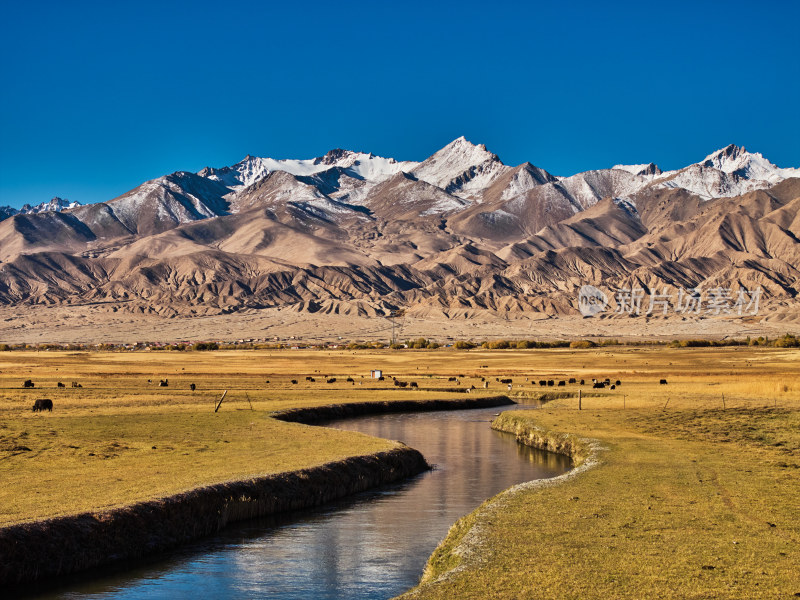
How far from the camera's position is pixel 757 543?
17859mm

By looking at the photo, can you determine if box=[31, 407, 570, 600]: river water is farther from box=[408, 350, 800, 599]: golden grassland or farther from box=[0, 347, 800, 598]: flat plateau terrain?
box=[0, 347, 800, 598]: flat plateau terrain

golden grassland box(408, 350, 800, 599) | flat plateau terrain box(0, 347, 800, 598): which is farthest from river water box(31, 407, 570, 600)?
flat plateau terrain box(0, 347, 800, 598)

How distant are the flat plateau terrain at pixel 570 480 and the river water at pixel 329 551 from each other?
1.87m

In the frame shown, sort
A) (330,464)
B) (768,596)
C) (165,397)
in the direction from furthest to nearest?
(165,397) < (330,464) < (768,596)

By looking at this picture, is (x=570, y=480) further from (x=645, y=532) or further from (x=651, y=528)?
(x=645, y=532)

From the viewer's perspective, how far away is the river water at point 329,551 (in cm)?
1900

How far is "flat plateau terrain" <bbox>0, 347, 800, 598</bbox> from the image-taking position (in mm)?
16109

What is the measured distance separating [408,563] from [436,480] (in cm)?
1223

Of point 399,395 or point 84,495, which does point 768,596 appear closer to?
point 84,495

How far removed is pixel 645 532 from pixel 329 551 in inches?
323

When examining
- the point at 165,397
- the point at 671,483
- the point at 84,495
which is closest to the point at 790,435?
the point at 671,483

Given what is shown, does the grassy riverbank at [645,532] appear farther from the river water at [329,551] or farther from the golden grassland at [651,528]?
the river water at [329,551]

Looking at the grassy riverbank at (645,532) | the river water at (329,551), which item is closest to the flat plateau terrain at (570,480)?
the grassy riverbank at (645,532)

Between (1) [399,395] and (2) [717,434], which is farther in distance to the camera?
(1) [399,395]
